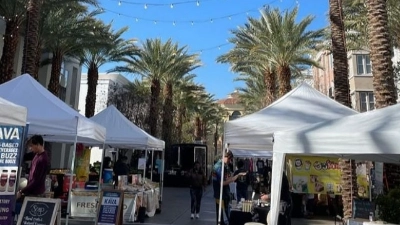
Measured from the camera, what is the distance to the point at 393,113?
5.31 meters

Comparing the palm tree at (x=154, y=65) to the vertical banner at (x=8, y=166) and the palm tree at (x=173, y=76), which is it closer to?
the palm tree at (x=173, y=76)

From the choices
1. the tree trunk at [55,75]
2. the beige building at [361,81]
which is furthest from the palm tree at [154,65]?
the beige building at [361,81]

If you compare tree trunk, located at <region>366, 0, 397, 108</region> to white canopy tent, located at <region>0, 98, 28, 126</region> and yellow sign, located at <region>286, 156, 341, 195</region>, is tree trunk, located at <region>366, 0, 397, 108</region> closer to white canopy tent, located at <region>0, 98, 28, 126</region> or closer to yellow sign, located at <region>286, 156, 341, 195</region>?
yellow sign, located at <region>286, 156, 341, 195</region>

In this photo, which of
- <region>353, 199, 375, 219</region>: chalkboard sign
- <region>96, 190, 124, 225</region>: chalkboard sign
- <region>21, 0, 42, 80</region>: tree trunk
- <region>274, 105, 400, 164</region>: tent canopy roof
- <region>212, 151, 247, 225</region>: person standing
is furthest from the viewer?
<region>21, 0, 42, 80</region>: tree trunk

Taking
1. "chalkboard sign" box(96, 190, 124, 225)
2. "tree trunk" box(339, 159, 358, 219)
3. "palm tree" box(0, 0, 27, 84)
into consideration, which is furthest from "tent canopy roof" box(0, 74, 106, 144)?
"palm tree" box(0, 0, 27, 84)

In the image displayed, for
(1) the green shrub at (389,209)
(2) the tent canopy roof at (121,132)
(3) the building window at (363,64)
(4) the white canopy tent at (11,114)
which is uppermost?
(3) the building window at (363,64)

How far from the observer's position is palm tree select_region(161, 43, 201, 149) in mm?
30547

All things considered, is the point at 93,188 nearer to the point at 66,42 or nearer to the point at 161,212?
the point at 161,212

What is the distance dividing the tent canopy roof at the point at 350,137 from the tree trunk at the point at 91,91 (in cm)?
1979

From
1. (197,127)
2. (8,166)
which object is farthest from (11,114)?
(197,127)

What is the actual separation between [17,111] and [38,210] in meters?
1.90

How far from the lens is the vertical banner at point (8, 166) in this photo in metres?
5.97

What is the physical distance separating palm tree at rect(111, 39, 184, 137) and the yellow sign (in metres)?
17.1

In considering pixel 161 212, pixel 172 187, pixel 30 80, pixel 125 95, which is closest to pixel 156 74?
pixel 125 95
